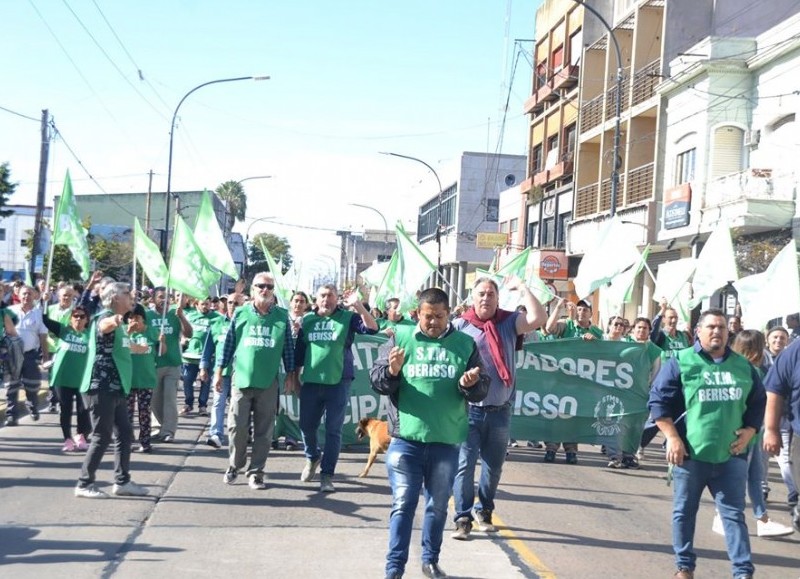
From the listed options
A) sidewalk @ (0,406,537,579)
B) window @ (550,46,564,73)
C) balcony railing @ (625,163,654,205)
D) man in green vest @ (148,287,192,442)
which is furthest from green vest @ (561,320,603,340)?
window @ (550,46,564,73)

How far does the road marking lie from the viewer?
6555 mm

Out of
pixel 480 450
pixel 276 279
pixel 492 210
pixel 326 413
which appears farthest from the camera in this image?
pixel 492 210

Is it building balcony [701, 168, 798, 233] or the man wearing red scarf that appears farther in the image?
building balcony [701, 168, 798, 233]

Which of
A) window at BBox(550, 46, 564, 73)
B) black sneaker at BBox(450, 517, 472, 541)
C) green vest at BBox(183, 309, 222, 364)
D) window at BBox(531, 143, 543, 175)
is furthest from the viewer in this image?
window at BBox(531, 143, 543, 175)

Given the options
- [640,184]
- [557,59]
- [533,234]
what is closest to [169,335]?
[640,184]

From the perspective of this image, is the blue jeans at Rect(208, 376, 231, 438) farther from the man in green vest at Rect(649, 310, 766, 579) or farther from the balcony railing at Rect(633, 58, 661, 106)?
the balcony railing at Rect(633, 58, 661, 106)

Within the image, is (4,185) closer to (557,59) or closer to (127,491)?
(557,59)

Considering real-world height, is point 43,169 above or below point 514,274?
above

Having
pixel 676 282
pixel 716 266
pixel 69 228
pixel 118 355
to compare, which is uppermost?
pixel 69 228

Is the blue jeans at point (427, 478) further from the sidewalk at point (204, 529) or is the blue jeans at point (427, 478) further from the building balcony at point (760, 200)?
the building balcony at point (760, 200)

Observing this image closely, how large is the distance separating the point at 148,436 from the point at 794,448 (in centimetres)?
675

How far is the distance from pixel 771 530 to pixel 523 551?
2429 mm

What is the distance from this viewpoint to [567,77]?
138ft

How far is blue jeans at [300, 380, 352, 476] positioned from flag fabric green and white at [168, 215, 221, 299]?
3.91 metres
